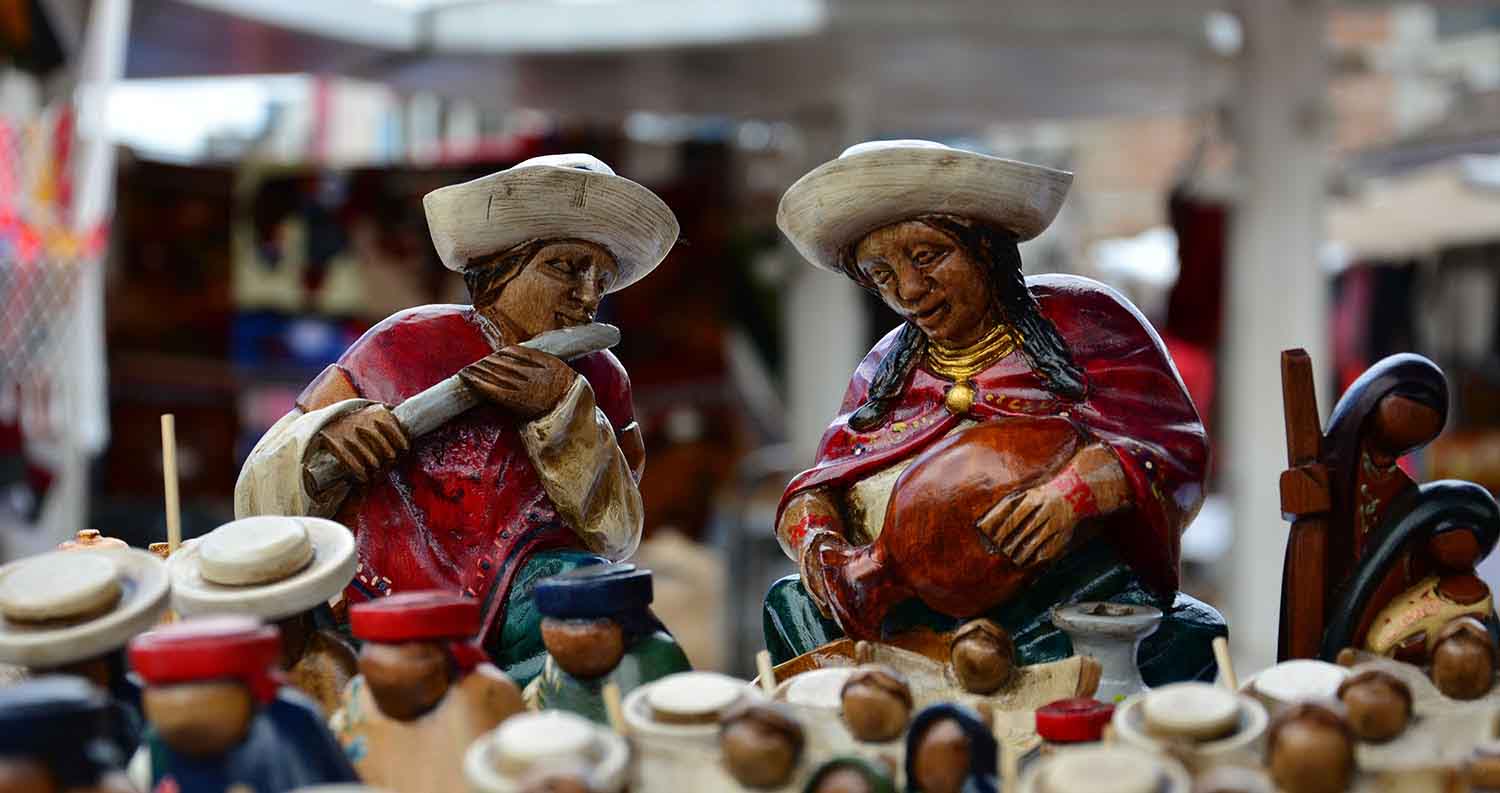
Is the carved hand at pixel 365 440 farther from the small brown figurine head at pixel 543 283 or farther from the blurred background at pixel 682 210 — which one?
the blurred background at pixel 682 210

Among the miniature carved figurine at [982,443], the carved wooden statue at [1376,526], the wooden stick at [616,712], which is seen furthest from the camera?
the miniature carved figurine at [982,443]

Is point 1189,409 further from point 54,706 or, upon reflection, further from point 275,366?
point 275,366

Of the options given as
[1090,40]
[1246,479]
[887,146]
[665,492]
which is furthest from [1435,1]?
[887,146]

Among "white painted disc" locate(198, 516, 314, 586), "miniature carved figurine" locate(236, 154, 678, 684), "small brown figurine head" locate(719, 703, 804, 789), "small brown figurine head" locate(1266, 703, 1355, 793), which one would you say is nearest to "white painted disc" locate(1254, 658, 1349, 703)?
"small brown figurine head" locate(1266, 703, 1355, 793)

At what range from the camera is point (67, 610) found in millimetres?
1297

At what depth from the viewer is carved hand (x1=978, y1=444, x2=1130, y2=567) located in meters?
1.59

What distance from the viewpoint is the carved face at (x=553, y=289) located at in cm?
179

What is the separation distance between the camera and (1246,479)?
4930mm

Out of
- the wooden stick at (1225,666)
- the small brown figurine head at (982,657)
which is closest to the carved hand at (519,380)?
the small brown figurine head at (982,657)

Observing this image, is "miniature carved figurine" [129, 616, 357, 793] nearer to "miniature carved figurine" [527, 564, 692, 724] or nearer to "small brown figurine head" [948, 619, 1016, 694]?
"miniature carved figurine" [527, 564, 692, 724]

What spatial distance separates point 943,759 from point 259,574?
2.04 feet

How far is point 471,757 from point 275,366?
15.4 feet

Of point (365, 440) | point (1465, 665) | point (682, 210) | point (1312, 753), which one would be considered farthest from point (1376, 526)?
Result: point (682, 210)

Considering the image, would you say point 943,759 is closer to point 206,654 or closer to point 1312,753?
point 1312,753
